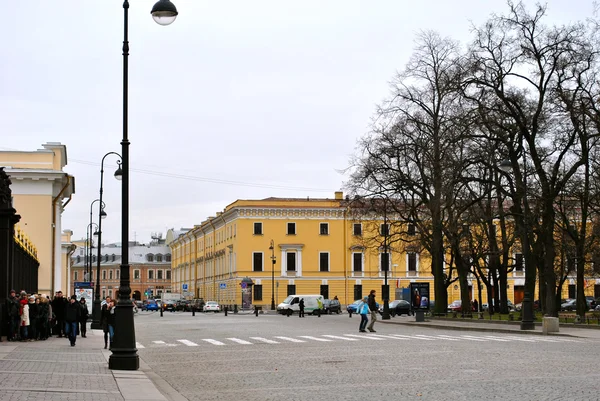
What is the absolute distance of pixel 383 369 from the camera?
788 inches

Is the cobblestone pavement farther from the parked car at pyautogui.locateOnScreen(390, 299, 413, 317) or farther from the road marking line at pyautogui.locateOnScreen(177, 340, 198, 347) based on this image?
the parked car at pyautogui.locateOnScreen(390, 299, 413, 317)

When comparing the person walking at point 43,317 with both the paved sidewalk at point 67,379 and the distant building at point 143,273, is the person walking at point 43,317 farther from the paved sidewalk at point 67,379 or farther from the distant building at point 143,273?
the distant building at point 143,273

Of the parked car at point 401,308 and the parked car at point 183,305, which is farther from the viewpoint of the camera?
the parked car at point 183,305

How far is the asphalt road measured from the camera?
15273mm

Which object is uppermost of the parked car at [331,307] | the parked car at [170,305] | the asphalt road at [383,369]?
the asphalt road at [383,369]

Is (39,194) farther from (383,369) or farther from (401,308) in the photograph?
(383,369)

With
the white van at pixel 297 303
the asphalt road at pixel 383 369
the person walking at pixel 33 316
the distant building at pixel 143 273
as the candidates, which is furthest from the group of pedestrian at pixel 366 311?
the distant building at pixel 143 273

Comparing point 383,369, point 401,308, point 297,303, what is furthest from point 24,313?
point 297,303

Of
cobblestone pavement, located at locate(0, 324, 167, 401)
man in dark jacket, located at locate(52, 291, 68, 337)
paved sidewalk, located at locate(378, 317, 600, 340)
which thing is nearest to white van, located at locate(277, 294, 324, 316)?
paved sidewalk, located at locate(378, 317, 600, 340)

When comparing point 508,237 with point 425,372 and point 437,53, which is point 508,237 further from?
point 425,372

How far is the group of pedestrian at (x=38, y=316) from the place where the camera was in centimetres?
2945

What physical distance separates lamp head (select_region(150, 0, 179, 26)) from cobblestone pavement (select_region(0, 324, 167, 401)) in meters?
6.96

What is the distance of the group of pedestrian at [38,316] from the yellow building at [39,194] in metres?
22.6

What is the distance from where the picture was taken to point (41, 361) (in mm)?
21250
